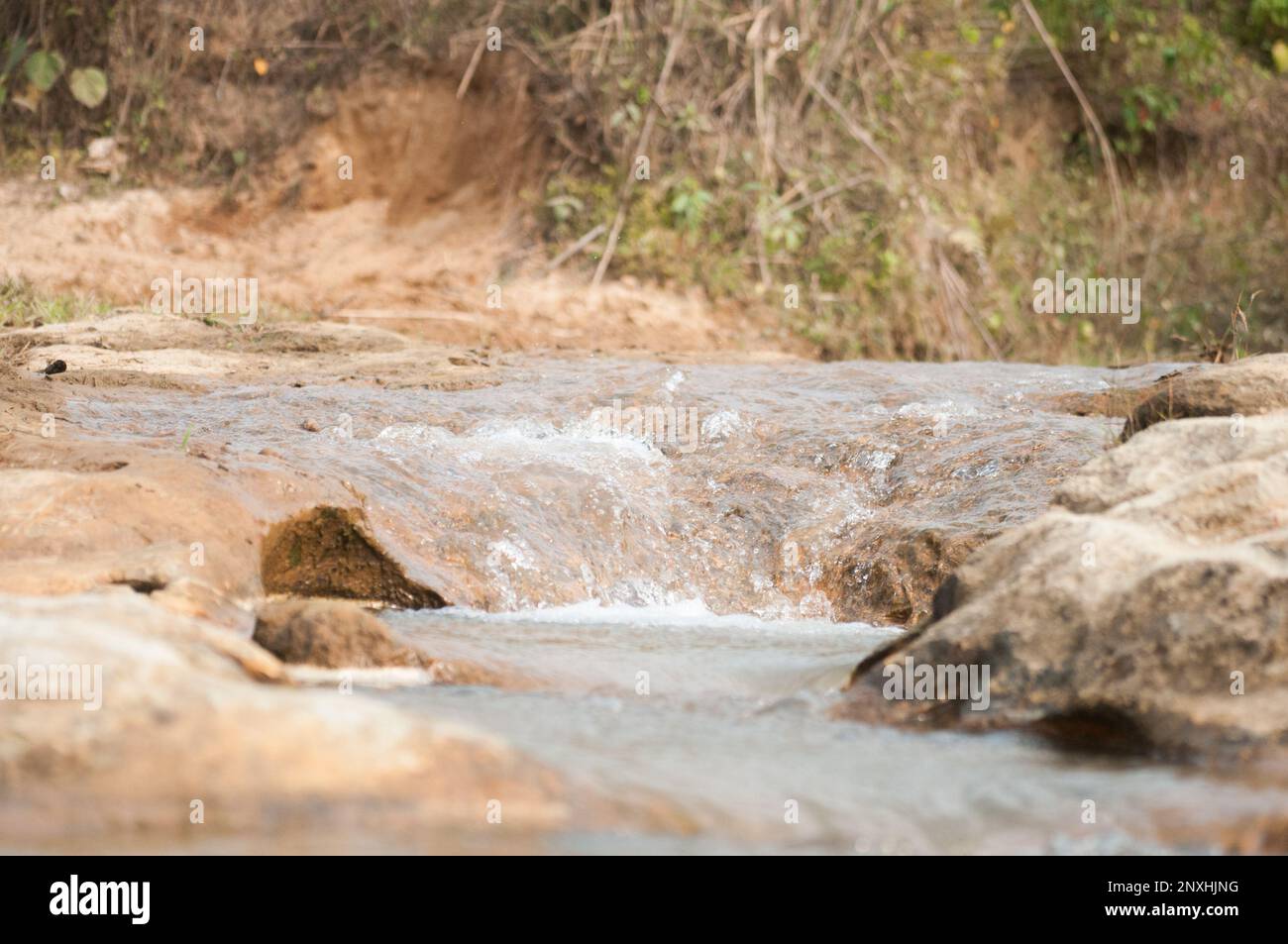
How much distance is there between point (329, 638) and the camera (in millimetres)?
3213

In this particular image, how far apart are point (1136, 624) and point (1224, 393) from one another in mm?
1696

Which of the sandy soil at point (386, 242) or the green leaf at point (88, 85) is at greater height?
the green leaf at point (88, 85)

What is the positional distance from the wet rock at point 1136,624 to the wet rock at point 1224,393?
32.9 inches

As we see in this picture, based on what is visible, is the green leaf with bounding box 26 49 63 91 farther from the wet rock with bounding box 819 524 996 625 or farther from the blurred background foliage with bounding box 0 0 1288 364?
the wet rock with bounding box 819 524 996 625

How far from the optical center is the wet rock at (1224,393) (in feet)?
14.3

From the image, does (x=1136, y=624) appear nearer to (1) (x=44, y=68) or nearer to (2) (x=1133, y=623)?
(2) (x=1133, y=623)

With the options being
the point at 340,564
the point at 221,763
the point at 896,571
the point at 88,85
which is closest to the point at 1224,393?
the point at 896,571

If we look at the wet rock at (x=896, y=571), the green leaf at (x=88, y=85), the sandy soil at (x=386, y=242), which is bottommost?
the wet rock at (x=896, y=571)

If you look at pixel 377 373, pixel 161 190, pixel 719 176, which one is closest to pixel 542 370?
pixel 377 373

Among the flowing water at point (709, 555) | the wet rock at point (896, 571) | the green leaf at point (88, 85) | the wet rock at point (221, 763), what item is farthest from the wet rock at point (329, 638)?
the green leaf at point (88, 85)

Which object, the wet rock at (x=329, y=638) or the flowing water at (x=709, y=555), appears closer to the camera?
the flowing water at (x=709, y=555)

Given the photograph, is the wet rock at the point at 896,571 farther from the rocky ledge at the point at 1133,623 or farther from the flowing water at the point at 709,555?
the rocky ledge at the point at 1133,623

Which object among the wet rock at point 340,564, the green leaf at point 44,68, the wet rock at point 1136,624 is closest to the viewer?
the wet rock at point 1136,624

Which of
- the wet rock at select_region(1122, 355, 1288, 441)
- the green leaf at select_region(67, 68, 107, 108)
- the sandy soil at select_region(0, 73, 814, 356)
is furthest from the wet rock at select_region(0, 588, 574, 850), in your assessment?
A: the green leaf at select_region(67, 68, 107, 108)
